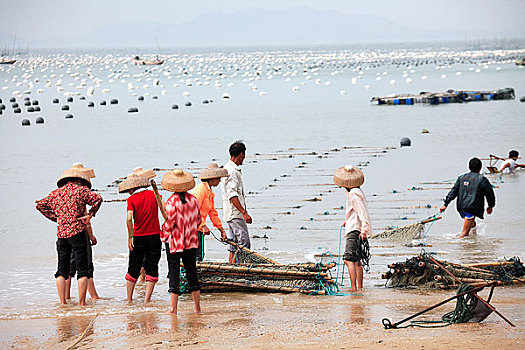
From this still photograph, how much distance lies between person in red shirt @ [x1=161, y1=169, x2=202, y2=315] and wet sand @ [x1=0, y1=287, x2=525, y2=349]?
42 centimetres

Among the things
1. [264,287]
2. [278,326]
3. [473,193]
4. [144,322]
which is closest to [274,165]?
[473,193]

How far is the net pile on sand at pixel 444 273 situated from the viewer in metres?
8.65

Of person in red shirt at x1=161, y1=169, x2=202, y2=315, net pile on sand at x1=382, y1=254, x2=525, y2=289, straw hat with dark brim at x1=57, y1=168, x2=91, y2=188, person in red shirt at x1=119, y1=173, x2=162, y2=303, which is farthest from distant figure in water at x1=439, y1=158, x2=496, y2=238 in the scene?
straw hat with dark brim at x1=57, y1=168, x2=91, y2=188

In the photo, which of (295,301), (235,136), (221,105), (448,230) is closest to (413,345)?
(295,301)

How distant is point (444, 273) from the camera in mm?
8680

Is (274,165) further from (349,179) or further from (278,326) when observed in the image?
(278,326)

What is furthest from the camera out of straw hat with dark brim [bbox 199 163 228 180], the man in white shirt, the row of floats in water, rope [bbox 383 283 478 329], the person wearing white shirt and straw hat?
the row of floats in water

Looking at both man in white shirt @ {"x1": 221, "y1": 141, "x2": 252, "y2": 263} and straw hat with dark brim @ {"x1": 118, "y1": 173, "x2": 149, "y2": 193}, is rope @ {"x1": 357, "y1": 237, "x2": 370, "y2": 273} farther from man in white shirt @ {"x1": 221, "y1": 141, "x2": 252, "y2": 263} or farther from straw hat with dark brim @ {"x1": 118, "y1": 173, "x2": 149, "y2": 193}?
straw hat with dark brim @ {"x1": 118, "y1": 173, "x2": 149, "y2": 193}

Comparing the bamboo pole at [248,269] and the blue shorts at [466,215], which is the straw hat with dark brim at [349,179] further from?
the blue shorts at [466,215]

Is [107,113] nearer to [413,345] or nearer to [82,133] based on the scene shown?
[82,133]

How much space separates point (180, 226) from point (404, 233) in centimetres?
471

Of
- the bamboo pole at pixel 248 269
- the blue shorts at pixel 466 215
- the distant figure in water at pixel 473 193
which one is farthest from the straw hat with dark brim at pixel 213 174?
the blue shorts at pixel 466 215

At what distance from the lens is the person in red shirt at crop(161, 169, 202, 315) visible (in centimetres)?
762

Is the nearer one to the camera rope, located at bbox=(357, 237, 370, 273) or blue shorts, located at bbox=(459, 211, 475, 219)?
rope, located at bbox=(357, 237, 370, 273)
